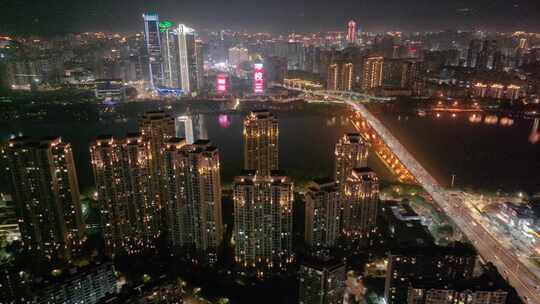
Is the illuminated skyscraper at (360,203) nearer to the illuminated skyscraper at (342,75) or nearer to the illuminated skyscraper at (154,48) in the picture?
the illuminated skyscraper at (342,75)

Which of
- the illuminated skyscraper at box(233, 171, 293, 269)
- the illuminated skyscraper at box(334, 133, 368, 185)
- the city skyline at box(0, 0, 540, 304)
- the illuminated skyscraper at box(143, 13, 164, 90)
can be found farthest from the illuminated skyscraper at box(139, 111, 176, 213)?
the illuminated skyscraper at box(143, 13, 164, 90)

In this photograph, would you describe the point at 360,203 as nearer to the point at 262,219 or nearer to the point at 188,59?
the point at 262,219

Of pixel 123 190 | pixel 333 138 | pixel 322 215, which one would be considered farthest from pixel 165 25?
pixel 322 215

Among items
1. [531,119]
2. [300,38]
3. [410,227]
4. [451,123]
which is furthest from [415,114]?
[300,38]

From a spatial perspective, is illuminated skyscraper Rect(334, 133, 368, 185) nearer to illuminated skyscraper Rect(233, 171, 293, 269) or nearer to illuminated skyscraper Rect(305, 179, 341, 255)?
illuminated skyscraper Rect(305, 179, 341, 255)

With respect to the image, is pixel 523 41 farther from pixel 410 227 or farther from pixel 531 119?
pixel 410 227

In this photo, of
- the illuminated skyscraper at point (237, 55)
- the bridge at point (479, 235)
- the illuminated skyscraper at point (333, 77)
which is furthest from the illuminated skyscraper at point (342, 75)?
the illuminated skyscraper at point (237, 55)
